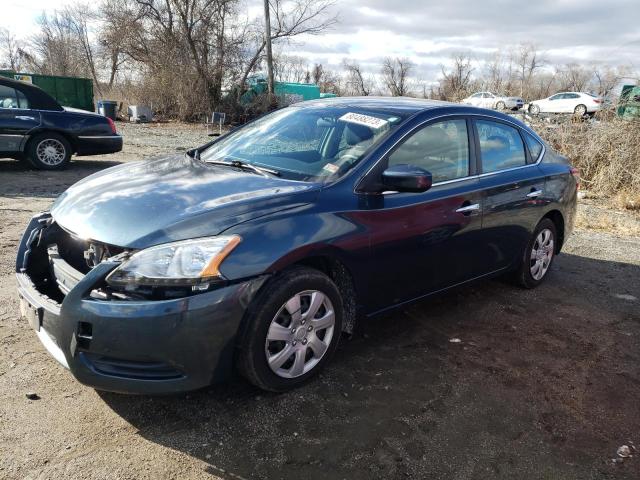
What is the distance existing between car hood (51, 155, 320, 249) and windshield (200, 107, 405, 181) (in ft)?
0.77

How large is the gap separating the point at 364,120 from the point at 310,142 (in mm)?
404

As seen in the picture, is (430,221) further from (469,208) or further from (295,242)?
(295,242)

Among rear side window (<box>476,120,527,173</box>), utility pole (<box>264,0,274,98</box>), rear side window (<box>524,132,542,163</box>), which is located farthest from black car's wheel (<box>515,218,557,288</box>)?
utility pole (<box>264,0,274,98</box>)

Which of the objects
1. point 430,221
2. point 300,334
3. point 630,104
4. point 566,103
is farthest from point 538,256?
point 566,103

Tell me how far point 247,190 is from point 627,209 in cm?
844

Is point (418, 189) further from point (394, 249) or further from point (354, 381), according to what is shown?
point (354, 381)

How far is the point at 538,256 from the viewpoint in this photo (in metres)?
4.89

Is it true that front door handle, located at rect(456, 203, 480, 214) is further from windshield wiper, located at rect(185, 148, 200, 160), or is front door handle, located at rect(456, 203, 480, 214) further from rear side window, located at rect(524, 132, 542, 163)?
windshield wiper, located at rect(185, 148, 200, 160)

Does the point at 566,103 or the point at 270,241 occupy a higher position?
the point at 566,103

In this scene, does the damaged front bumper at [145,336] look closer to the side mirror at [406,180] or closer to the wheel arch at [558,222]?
the side mirror at [406,180]

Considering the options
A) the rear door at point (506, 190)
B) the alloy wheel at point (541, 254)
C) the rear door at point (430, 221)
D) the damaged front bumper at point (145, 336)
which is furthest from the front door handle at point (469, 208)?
the damaged front bumper at point (145, 336)

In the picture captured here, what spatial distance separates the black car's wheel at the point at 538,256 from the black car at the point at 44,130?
26.6 feet

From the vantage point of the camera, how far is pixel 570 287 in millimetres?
5137

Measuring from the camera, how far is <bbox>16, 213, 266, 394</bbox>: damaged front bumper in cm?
239
